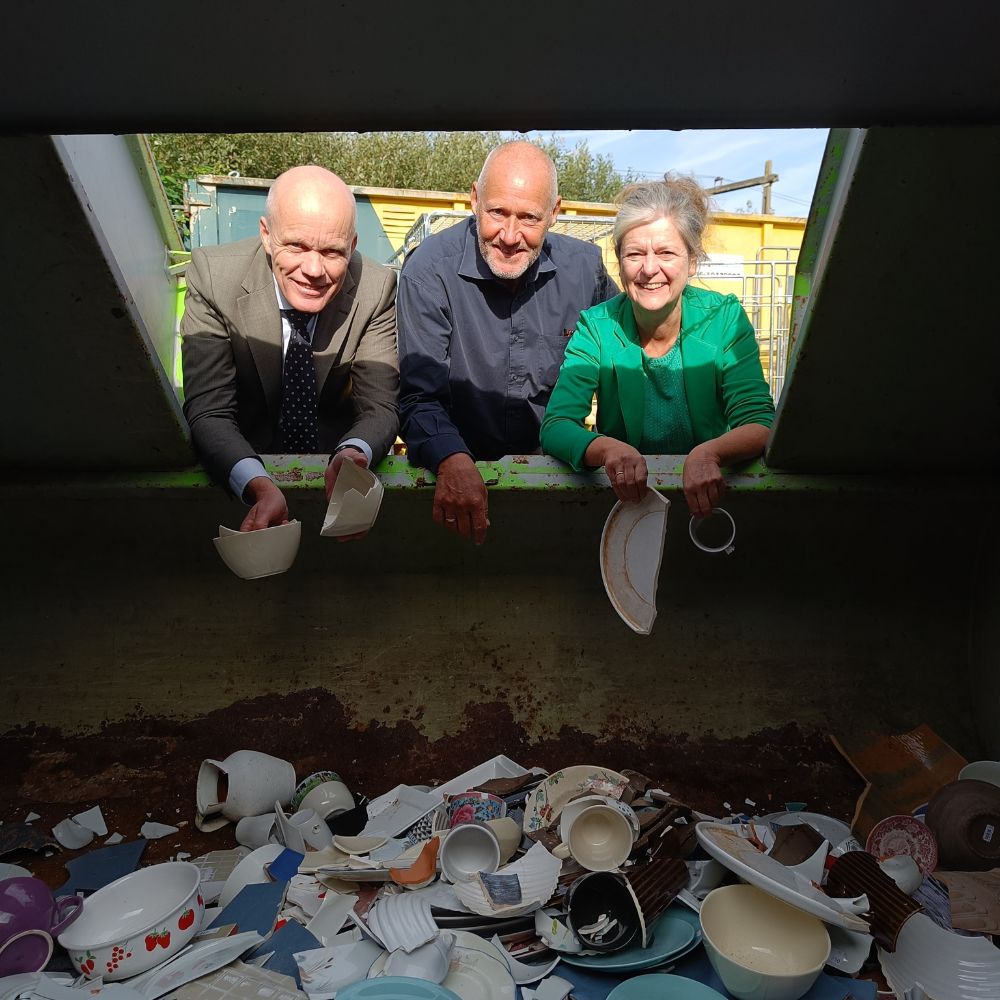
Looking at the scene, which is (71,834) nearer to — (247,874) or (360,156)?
(247,874)

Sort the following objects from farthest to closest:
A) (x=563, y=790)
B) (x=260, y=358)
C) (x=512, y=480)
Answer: (x=260, y=358) → (x=512, y=480) → (x=563, y=790)

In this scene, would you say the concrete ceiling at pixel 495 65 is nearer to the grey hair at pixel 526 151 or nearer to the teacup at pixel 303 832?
the grey hair at pixel 526 151

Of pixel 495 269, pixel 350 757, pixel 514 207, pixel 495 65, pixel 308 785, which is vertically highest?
pixel 495 65

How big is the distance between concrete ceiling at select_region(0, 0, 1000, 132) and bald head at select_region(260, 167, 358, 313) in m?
0.65

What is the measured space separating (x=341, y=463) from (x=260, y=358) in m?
0.58

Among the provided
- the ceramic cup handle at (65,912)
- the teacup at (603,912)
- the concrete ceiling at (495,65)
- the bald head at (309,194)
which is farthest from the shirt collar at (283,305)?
the teacup at (603,912)

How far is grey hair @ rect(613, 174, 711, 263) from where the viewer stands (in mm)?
2496

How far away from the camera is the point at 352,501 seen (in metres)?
2.10

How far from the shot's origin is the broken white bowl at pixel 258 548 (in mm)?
1988

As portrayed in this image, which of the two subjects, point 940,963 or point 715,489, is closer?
point 940,963

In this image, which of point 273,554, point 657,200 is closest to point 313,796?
point 273,554

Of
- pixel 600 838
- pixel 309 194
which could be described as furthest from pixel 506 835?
pixel 309 194

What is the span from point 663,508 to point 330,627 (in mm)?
1153

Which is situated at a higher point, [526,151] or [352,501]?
[526,151]
